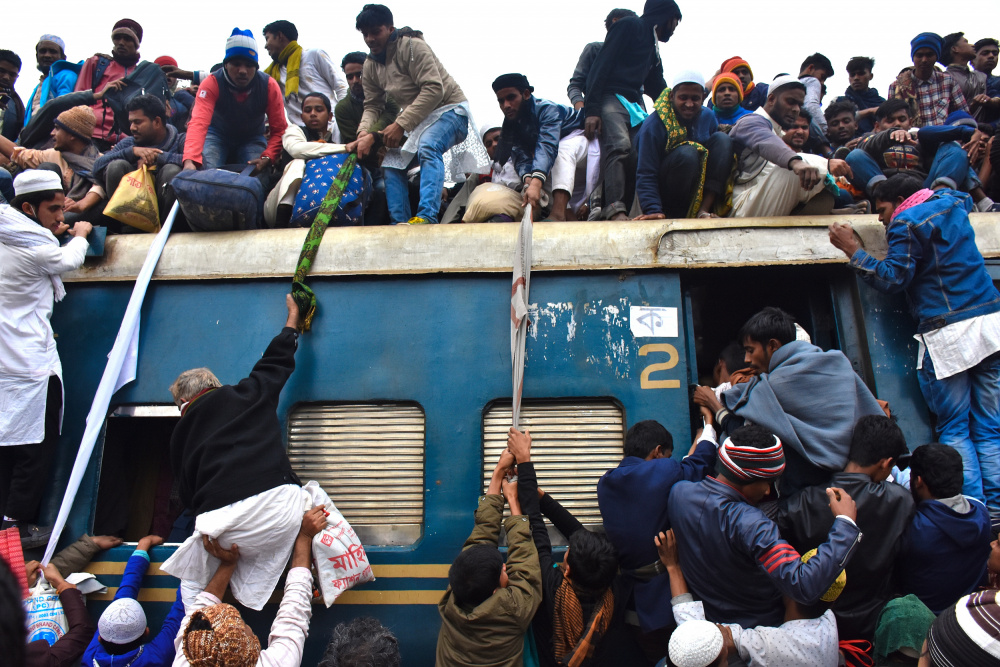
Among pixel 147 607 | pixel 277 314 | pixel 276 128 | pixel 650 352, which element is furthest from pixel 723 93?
pixel 147 607

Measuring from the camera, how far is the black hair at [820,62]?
7.84m

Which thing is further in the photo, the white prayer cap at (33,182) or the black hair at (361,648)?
the white prayer cap at (33,182)

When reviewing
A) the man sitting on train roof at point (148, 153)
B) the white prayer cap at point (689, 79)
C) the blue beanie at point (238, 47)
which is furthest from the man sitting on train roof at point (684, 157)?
the man sitting on train roof at point (148, 153)

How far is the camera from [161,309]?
453cm

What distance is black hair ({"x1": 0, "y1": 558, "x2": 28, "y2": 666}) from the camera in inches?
45.8

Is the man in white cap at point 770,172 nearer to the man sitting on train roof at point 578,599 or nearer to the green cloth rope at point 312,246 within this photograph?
the man sitting on train roof at point 578,599

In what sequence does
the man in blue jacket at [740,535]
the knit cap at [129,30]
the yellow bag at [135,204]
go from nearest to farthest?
the man in blue jacket at [740,535]
the yellow bag at [135,204]
the knit cap at [129,30]

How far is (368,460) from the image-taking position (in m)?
4.16

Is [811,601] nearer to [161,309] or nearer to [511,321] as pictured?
→ [511,321]

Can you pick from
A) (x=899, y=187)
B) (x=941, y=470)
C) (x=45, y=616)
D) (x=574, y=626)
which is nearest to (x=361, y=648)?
(x=574, y=626)

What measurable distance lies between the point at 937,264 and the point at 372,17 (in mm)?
4218

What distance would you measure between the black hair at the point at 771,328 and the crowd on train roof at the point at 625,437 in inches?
0.6

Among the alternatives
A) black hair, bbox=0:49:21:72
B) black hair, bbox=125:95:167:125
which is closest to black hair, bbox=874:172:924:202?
black hair, bbox=125:95:167:125

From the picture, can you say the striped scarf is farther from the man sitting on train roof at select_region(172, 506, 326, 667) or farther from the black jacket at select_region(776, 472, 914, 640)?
the man sitting on train roof at select_region(172, 506, 326, 667)
